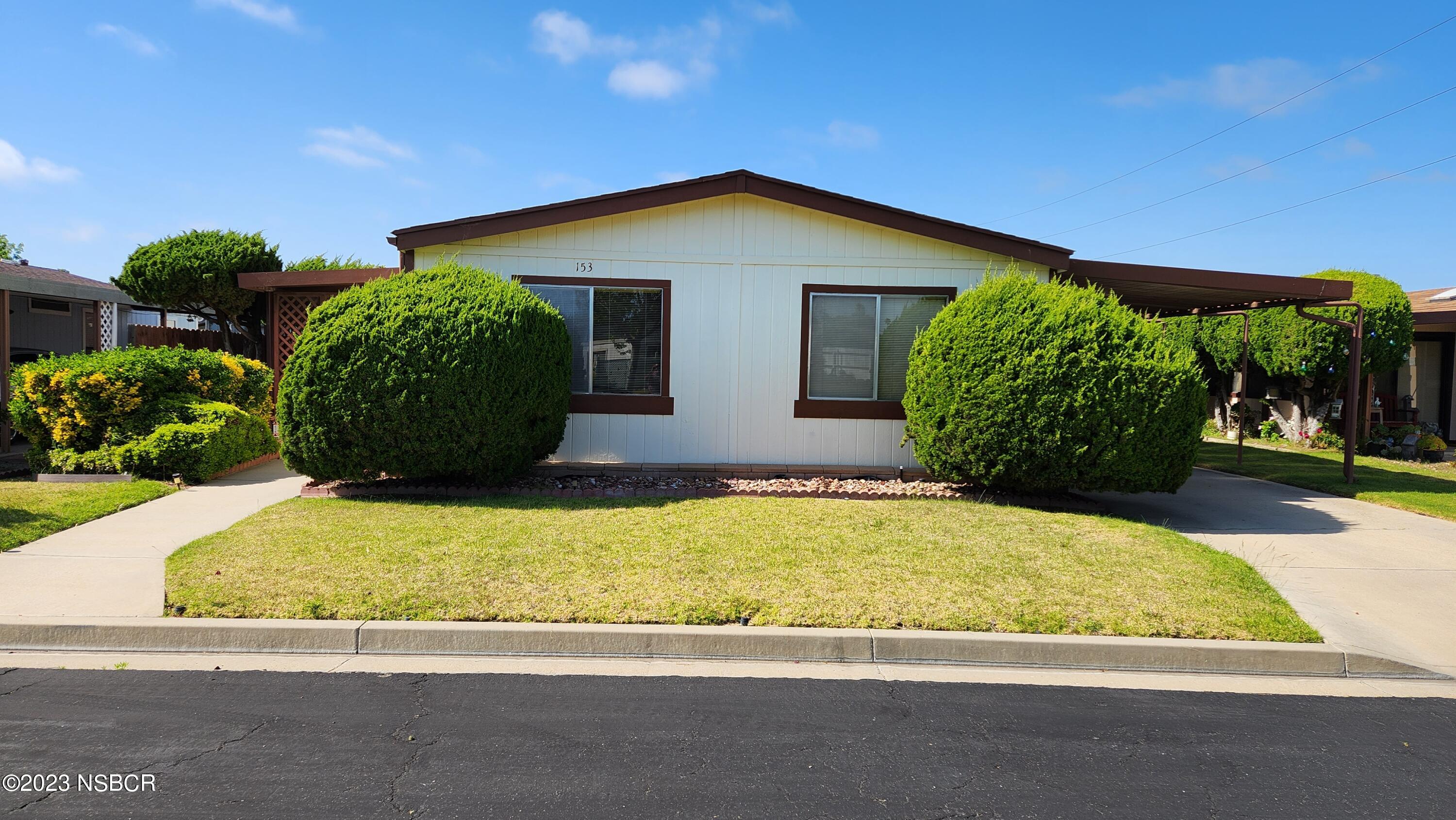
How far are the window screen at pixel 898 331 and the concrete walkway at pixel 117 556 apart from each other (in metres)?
6.97

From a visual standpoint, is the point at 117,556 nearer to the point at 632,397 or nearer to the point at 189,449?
the point at 189,449

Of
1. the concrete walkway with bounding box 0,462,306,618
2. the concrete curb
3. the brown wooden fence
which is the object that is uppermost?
the brown wooden fence

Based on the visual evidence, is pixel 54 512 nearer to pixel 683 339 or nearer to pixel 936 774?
pixel 683 339

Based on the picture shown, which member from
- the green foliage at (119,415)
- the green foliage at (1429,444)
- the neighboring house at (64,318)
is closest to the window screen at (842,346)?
the green foliage at (119,415)

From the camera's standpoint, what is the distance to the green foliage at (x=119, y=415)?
31.9 feet

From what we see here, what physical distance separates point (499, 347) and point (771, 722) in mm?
5359

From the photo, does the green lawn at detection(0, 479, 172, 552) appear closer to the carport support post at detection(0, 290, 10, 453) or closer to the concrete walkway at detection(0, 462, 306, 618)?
the concrete walkway at detection(0, 462, 306, 618)

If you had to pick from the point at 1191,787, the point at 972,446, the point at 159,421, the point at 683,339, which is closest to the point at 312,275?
the point at 159,421

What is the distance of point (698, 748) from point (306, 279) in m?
10.1

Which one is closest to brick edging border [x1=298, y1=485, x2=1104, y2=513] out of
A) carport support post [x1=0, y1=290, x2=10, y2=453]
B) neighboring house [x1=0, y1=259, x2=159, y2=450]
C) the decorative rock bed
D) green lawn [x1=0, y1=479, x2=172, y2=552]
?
the decorative rock bed

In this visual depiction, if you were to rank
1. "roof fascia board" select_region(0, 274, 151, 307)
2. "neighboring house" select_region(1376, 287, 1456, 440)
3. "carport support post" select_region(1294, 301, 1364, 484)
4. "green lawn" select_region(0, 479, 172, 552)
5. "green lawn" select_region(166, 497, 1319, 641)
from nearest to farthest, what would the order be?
"green lawn" select_region(166, 497, 1319, 641) → "green lawn" select_region(0, 479, 172, 552) → "carport support post" select_region(1294, 301, 1364, 484) → "roof fascia board" select_region(0, 274, 151, 307) → "neighboring house" select_region(1376, 287, 1456, 440)

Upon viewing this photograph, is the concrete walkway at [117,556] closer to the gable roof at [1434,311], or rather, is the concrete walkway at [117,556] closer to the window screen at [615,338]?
the window screen at [615,338]

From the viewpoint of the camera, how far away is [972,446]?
864 centimetres

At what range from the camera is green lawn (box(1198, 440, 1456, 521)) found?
10.2 meters
